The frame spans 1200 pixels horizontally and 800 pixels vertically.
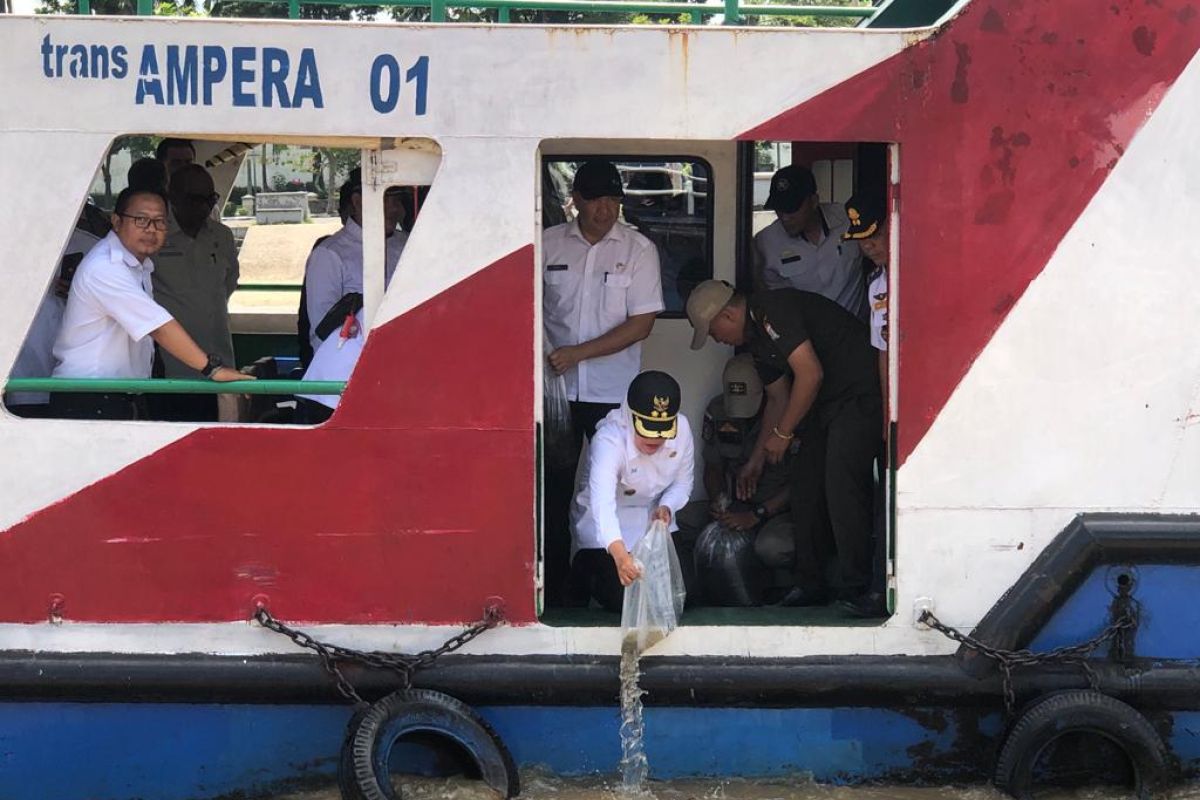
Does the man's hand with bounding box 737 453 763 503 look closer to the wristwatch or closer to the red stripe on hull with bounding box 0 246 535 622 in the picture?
the red stripe on hull with bounding box 0 246 535 622

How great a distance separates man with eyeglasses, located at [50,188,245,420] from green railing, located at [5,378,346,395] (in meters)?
0.04

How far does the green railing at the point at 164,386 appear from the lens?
4.06m

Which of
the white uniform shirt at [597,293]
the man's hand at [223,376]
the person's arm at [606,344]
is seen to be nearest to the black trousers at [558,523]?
the white uniform shirt at [597,293]

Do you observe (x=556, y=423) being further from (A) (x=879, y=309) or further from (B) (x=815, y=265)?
(B) (x=815, y=265)

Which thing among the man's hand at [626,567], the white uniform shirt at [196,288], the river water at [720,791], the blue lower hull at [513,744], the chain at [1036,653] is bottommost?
the river water at [720,791]

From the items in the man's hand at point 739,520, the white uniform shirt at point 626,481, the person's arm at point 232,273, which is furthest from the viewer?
the person's arm at point 232,273

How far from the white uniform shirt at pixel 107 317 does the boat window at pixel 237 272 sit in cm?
2

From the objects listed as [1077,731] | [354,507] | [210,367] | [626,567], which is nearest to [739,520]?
[626,567]

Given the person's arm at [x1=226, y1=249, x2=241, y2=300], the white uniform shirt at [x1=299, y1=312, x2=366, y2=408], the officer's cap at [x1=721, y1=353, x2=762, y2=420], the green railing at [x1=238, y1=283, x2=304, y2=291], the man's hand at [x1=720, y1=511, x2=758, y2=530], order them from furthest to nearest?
the green railing at [x1=238, y1=283, x2=304, y2=291] < the person's arm at [x1=226, y1=249, x2=241, y2=300] < the officer's cap at [x1=721, y1=353, x2=762, y2=420] < the man's hand at [x1=720, y1=511, x2=758, y2=530] < the white uniform shirt at [x1=299, y1=312, x2=366, y2=408]

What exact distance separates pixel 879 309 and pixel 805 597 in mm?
1029

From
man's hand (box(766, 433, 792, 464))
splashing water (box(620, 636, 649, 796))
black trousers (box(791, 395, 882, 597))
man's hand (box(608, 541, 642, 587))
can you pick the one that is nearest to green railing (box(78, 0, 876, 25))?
black trousers (box(791, 395, 882, 597))

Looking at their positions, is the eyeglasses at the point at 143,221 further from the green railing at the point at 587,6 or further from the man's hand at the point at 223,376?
the green railing at the point at 587,6

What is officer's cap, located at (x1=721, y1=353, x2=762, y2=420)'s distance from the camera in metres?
5.29

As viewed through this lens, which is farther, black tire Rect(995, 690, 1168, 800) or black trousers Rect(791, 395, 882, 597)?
black trousers Rect(791, 395, 882, 597)
